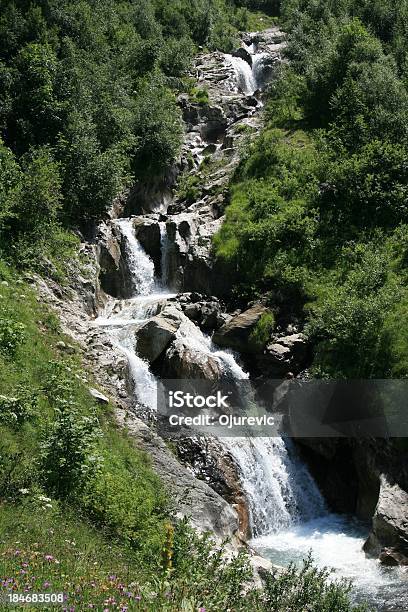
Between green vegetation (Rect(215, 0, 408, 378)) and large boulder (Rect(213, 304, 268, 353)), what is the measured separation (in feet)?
4.22

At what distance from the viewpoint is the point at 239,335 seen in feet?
76.2

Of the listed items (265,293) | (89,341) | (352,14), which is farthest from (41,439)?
(352,14)

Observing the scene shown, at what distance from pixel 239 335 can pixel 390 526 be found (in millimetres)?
9138

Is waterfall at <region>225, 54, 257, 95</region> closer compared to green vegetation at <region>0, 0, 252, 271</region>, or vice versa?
green vegetation at <region>0, 0, 252, 271</region>

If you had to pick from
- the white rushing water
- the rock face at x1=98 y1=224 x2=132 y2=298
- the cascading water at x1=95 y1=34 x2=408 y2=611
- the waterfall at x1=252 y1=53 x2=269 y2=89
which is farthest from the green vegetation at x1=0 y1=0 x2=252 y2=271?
the waterfall at x1=252 y1=53 x2=269 y2=89

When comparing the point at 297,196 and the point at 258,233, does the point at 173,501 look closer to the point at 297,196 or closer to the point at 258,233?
the point at 258,233

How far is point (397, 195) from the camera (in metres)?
26.6

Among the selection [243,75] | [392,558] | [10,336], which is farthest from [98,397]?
[243,75]

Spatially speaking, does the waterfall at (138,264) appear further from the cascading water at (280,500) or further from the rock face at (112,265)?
the cascading water at (280,500)

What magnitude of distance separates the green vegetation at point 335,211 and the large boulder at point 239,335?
1285 mm

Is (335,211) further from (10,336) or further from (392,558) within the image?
(10,336)

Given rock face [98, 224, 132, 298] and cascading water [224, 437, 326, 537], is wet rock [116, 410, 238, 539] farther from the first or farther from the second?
rock face [98, 224, 132, 298]

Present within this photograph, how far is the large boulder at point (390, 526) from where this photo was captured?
1608 cm

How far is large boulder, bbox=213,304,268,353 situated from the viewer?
23.0m
